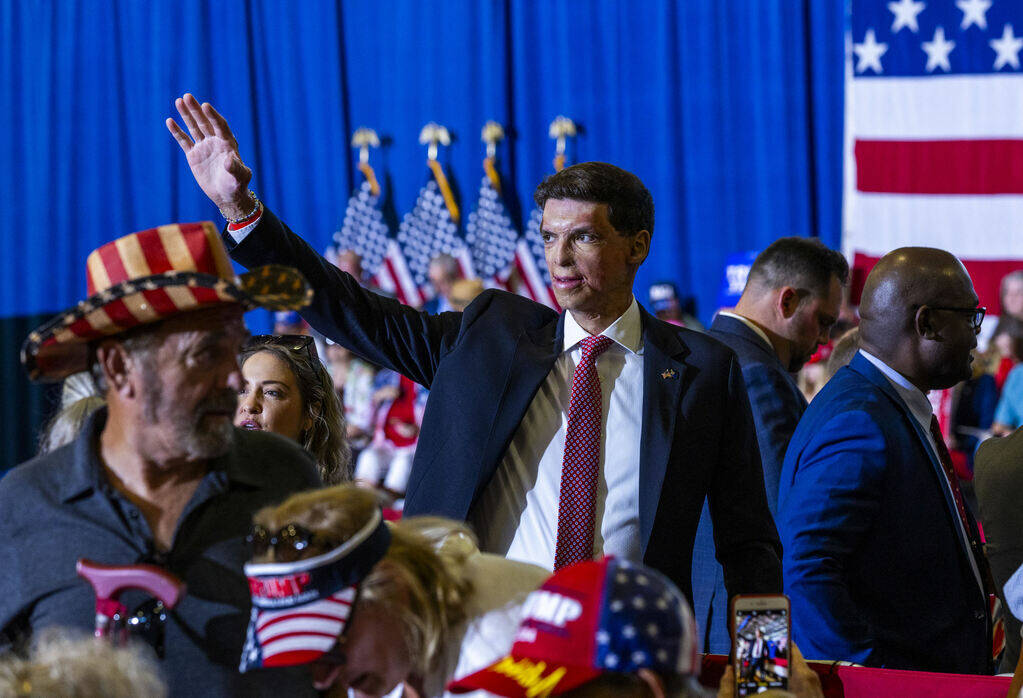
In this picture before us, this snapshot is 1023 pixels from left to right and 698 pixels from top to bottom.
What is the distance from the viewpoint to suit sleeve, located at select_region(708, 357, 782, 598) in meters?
2.50

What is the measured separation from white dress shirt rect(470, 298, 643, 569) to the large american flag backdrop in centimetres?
630

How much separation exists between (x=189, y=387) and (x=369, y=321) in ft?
3.17

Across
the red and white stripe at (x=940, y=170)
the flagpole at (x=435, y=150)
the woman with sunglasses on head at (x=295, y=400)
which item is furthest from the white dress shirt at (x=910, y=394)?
the flagpole at (x=435, y=150)

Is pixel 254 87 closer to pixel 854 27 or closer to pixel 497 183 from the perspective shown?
pixel 497 183

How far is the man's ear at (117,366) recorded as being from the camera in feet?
5.54

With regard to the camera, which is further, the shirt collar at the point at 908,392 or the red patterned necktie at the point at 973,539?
the shirt collar at the point at 908,392

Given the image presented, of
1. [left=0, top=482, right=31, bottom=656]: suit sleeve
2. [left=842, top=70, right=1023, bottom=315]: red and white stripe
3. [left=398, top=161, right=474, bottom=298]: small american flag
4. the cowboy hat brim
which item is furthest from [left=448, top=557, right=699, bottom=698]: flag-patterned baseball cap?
[left=398, top=161, right=474, bottom=298]: small american flag

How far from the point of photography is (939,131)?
8.70 metres

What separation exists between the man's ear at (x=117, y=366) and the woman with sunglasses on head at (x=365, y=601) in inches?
12.1

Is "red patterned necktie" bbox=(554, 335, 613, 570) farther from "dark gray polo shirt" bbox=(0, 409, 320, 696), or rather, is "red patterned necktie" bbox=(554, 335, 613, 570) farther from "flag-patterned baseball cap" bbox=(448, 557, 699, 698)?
"flag-patterned baseball cap" bbox=(448, 557, 699, 698)

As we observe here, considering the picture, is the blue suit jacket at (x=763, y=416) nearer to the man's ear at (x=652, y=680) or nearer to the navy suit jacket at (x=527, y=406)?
the navy suit jacket at (x=527, y=406)

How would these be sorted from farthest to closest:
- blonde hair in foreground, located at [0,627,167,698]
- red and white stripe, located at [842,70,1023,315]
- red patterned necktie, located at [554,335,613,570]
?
red and white stripe, located at [842,70,1023,315], red patterned necktie, located at [554,335,613,570], blonde hair in foreground, located at [0,627,167,698]

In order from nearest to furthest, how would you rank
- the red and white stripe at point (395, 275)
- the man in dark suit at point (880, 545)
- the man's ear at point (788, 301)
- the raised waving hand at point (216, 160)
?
the raised waving hand at point (216, 160) < the man in dark suit at point (880, 545) < the man's ear at point (788, 301) < the red and white stripe at point (395, 275)

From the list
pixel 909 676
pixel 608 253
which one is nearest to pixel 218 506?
pixel 608 253
